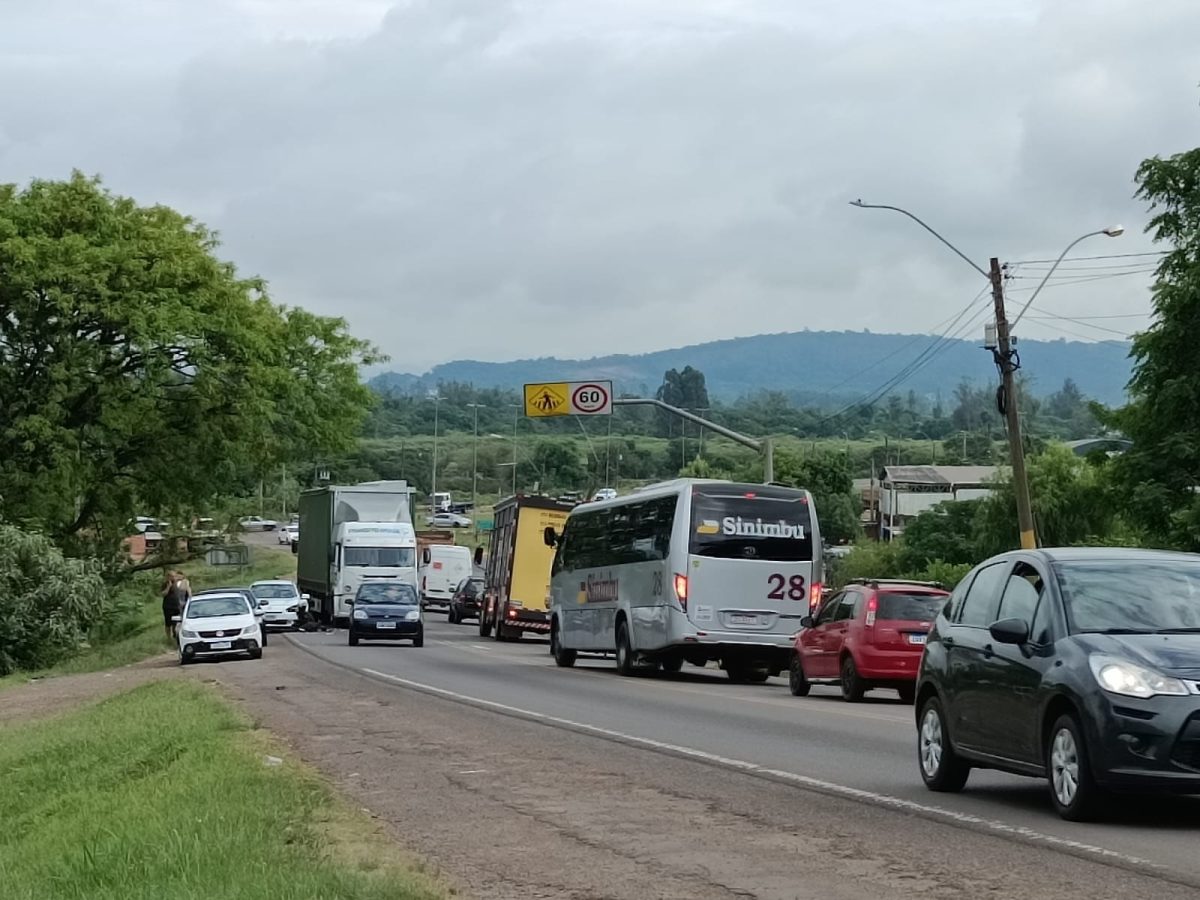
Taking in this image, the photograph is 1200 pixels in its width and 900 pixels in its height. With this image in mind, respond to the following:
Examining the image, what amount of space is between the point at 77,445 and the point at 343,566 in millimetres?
9911

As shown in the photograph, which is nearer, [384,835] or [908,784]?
[384,835]

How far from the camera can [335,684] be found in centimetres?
2870

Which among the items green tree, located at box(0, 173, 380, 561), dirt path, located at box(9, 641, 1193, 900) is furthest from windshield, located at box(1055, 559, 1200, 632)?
green tree, located at box(0, 173, 380, 561)

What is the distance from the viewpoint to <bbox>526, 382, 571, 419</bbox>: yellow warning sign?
199 feet

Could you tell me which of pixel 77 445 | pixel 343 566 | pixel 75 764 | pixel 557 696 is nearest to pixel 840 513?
pixel 343 566

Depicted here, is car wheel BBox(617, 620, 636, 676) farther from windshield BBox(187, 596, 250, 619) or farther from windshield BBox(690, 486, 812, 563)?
windshield BBox(187, 596, 250, 619)

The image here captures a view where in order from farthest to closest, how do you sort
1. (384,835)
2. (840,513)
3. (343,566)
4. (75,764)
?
(840,513) < (343,566) < (75,764) < (384,835)

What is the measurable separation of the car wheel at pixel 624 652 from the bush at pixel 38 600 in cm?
1698

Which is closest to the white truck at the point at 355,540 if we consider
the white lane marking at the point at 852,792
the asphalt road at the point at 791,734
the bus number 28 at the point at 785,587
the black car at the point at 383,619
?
the black car at the point at 383,619

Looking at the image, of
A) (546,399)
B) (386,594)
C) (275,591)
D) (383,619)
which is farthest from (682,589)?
(546,399)

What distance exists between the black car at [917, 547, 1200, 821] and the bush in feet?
115

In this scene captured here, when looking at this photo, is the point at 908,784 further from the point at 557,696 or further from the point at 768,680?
the point at 768,680

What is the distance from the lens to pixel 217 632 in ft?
128

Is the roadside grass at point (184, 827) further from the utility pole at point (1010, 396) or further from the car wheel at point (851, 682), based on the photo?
the utility pole at point (1010, 396)
